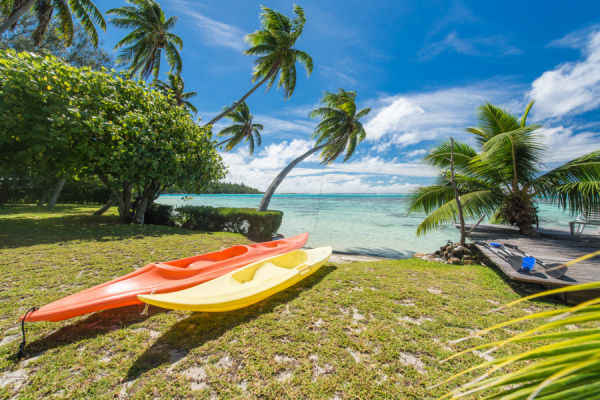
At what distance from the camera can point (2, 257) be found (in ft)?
16.2

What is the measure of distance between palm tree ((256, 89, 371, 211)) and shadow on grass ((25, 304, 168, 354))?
1101 cm

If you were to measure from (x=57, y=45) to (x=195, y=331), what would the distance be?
76.7 feet

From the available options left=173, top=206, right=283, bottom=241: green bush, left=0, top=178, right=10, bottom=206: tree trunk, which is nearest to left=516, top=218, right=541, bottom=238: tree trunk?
left=173, top=206, right=283, bottom=241: green bush

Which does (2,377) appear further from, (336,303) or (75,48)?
(75,48)

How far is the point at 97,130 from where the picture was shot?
725 cm

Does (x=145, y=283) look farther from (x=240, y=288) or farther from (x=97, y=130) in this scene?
(x=97, y=130)

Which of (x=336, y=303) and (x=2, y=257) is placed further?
(x=2, y=257)

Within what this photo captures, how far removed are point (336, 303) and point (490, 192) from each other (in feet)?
20.8

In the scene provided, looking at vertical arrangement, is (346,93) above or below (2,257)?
above

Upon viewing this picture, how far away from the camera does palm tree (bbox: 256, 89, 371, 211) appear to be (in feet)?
47.8

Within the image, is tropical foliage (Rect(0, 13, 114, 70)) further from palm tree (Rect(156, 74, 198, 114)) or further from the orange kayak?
the orange kayak

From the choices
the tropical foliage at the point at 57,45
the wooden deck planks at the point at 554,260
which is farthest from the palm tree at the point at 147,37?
the wooden deck planks at the point at 554,260

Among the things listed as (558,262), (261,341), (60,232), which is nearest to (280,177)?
(60,232)

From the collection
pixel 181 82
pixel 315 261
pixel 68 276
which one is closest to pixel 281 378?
pixel 315 261
